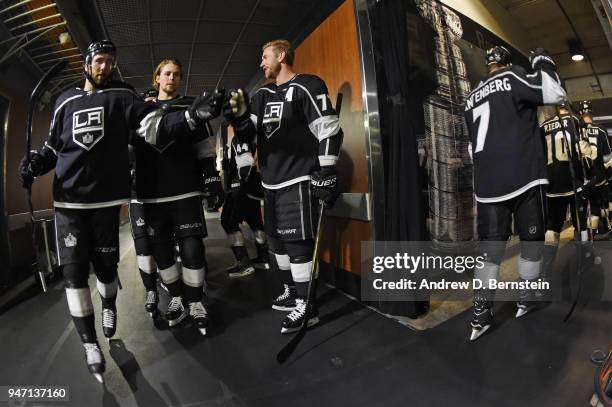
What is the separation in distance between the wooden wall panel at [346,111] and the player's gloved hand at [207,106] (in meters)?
1.01

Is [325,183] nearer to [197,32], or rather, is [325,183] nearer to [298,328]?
[298,328]

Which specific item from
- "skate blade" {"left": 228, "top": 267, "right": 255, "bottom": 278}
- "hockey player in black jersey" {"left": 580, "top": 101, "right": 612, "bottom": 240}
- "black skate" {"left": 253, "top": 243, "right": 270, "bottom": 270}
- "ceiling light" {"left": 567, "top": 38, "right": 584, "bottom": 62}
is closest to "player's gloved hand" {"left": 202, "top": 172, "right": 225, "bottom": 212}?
"skate blade" {"left": 228, "top": 267, "right": 255, "bottom": 278}

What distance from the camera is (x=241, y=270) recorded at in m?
3.01

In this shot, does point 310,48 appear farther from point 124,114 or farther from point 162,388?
point 162,388

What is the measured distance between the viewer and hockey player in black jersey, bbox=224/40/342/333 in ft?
5.79

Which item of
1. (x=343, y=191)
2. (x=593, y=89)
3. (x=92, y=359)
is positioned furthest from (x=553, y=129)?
(x=92, y=359)

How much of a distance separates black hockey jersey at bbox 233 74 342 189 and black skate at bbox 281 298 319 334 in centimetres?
75

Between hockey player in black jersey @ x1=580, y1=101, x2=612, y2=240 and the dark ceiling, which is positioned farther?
hockey player in black jersey @ x1=580, y1=101, x2=612, y2=240

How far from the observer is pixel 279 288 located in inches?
100

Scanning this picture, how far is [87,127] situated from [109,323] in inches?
42.5

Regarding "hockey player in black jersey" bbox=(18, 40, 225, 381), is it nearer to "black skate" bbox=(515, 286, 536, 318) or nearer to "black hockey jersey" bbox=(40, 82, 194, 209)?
"black hockey jersey" bbox=(40, 82, 194, 209)

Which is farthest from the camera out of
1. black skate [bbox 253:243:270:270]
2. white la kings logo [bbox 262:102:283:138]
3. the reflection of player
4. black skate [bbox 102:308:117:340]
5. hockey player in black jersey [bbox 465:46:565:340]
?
black skate [bbox 253:243:270:270]

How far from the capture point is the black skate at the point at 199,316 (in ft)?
5.87

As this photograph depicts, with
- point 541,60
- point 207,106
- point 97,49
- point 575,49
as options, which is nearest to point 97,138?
point 97,49
